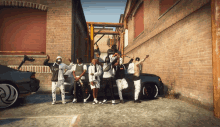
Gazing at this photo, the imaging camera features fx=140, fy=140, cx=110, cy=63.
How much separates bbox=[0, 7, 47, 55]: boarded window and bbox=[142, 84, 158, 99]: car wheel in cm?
619

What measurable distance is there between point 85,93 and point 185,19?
15.8ft

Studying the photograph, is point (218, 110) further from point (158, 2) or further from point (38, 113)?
point (158, 2)

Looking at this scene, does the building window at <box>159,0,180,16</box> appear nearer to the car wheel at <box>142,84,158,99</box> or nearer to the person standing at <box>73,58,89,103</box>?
the car wheel at <box>142,84,158,99</box>

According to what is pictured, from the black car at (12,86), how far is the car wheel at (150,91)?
4.42 meters

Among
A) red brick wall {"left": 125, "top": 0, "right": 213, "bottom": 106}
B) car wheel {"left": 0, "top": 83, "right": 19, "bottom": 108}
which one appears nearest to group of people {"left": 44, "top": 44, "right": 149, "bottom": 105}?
car wheel {"left": 0, "top": 83, "right": 19, "bottom": 108}

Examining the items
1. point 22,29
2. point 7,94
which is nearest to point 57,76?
point 7,94

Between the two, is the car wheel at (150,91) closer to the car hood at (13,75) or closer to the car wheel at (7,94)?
the car hood at (13,75)

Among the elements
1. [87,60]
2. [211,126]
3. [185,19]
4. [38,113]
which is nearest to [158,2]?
[185,19]

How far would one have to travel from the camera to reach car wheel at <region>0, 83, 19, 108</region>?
15.2 ft

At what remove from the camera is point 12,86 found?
472cm

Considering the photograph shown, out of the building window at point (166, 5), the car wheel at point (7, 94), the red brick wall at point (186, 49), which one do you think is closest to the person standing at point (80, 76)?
the car wheel at point (7, 94)

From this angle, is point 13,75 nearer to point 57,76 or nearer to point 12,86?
point 12,86

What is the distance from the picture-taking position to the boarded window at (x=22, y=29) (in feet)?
26.8

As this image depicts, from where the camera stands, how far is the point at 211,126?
10.2 ft
